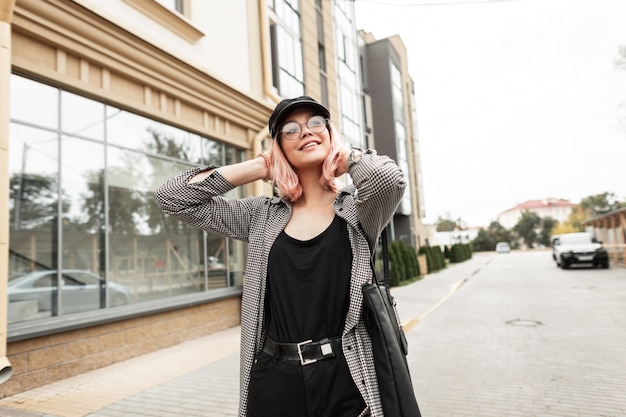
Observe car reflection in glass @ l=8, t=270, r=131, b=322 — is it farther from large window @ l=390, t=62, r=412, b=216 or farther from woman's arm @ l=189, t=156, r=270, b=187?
large window @ l=390, t=62, r=412, b=216

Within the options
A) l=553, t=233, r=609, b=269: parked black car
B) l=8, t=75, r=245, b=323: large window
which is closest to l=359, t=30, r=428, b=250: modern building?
l=553, t=233, r=609, b=269: parked black car

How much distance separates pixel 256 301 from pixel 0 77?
13.4 feet

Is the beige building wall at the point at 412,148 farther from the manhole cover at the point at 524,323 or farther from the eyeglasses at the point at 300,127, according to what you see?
the eyeglasses at the point at 300,127

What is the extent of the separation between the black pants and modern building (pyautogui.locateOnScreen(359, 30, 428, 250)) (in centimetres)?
2385

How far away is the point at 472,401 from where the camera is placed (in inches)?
161

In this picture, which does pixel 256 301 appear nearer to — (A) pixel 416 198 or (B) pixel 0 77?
(B) pixel 0 77

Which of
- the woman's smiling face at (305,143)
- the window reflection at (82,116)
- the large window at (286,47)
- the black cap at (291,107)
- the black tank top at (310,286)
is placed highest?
the large window at (286,47)

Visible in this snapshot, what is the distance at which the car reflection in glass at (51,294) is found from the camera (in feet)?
18.0

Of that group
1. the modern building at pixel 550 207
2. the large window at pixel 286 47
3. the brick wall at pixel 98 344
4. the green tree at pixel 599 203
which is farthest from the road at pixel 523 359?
the modern building at pixel 550 207

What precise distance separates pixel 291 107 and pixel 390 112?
25777mm

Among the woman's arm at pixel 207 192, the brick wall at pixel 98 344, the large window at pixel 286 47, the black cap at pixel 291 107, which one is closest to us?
the black cap at pixel 291 107

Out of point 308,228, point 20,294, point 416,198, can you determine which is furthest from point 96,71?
point 416,198

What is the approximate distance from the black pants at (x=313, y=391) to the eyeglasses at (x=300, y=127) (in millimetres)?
834

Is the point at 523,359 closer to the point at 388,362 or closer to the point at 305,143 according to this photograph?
the point at 388,362
